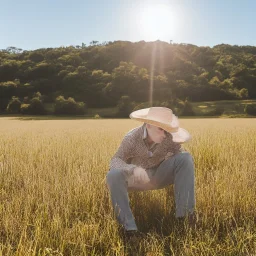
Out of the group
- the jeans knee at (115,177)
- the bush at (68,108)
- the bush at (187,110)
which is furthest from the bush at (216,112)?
the jeans knee at (115,177)

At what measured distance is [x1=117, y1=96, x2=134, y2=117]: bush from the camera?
51125 mm

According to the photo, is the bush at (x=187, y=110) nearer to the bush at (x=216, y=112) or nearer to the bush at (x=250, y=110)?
the bush at (x=216, y=112)

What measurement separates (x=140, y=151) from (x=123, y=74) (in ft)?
193

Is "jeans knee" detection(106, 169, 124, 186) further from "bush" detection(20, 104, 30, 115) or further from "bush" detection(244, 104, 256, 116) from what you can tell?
"bush" detection(20, 104, 30, 115)

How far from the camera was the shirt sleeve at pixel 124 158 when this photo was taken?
2.99m

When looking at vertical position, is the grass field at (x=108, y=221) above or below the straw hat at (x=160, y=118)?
below

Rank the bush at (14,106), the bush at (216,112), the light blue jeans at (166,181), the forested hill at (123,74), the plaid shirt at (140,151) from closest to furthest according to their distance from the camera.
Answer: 1. the light blue jeans at (166,181)
2. the plaid shirt at (140,151)
3. the bush at (216,112)
4. the bush at (14,106)
5. the forested hill at (123,74)

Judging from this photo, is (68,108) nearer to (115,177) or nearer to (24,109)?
(24,109)

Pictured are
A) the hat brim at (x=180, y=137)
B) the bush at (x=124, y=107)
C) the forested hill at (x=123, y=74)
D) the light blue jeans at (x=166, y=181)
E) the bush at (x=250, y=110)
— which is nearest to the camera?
the light blue jeans at (x=166, y=181)

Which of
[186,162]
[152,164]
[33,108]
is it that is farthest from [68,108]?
[186,162]

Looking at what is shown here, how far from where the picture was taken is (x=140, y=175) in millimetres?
2998

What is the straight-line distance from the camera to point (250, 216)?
9.95 ft

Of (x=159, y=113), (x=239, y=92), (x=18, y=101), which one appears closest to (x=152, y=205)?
(x=159, y=113)

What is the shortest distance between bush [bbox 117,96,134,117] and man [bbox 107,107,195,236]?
47361 mm
